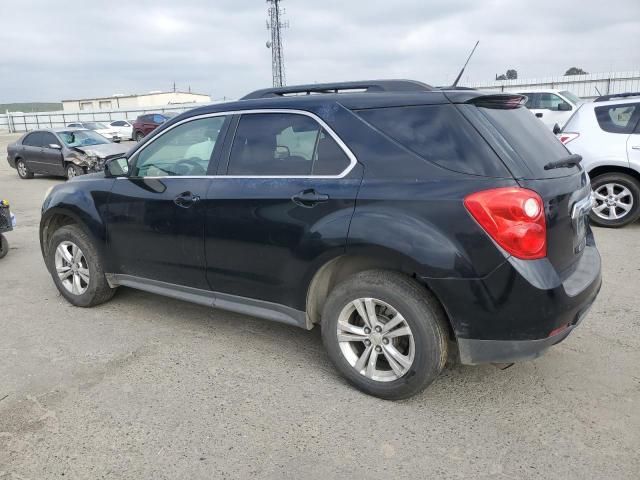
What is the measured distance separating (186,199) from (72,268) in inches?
67.8

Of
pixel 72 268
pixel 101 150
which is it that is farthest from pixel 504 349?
pixel 101 150

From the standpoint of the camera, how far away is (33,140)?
1538 centimetres

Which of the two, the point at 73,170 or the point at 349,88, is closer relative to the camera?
the point at 349,88

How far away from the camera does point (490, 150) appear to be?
9.13 ft

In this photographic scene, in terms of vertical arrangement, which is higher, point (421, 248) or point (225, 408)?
point (421, 248)

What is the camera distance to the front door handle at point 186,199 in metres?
3.72

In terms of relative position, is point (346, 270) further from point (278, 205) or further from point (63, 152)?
point (63, 152)

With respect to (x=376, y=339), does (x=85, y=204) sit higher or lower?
higher

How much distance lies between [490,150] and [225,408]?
7.00 feet

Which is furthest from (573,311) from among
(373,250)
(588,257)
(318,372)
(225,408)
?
(225,408)

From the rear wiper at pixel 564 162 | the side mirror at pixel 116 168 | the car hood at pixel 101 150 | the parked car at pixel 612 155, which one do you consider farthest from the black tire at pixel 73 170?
the rear wiper at pixel 564 162

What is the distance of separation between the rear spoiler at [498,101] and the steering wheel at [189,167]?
195 centimetres

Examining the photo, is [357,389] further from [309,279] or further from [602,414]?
[602,414]

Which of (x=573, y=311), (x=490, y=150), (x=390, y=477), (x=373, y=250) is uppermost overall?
(x=490, y=150)
